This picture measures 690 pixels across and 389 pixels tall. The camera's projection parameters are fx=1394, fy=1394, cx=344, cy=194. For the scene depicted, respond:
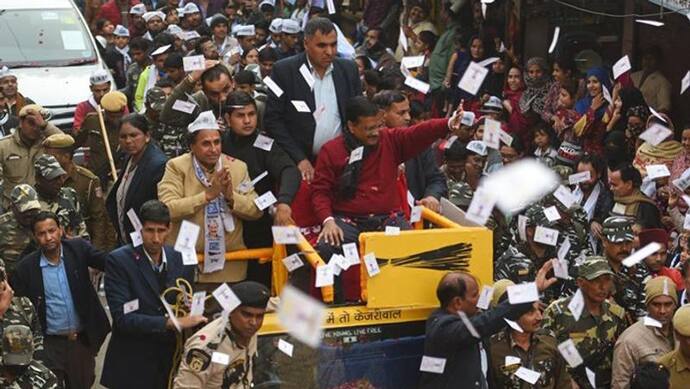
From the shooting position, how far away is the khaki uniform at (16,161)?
10.7 meters

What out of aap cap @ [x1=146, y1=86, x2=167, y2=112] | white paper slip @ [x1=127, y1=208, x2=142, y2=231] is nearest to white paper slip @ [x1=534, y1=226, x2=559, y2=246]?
white paper slip @ [x1=127, y1=208, x2=142, y2=231]

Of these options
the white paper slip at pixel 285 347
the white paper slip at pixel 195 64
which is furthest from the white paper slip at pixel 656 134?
the white paper slip at pixel 285 347

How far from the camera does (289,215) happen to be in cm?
840

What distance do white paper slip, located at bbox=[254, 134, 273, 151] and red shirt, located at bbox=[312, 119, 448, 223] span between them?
64cm

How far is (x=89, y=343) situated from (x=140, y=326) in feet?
3.89

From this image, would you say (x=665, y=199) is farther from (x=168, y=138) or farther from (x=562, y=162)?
(x=168, y=138)

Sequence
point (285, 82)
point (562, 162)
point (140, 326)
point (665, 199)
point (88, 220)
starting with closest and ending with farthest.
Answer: point (140, 326) → point (285, 82) → point (88, 220) → point (665, 199) → point (562, 162)

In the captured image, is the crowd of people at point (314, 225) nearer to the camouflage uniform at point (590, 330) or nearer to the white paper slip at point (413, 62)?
the camouflage uniform at point (590, 330)

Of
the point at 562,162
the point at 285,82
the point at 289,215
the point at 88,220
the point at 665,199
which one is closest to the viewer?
the point at 289,215

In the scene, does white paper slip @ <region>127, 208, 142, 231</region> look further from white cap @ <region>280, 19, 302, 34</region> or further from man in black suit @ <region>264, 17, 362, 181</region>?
white cap @ <region>280, 19, 302, 34</region>

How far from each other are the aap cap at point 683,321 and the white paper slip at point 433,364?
1.30 meters

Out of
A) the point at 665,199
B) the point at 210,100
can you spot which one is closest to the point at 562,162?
the point at 665,199

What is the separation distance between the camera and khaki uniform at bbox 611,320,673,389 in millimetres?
8102

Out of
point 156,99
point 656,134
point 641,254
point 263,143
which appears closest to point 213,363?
point 263,143
